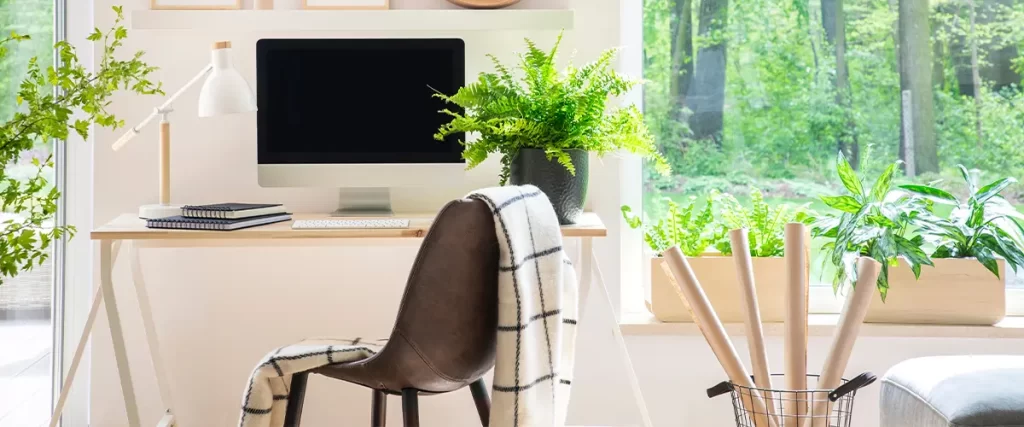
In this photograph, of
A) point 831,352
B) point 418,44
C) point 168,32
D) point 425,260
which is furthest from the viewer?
point 168,32

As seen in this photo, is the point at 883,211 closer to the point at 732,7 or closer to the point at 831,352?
the point at 831,352

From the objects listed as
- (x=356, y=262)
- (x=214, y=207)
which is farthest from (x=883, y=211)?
(x=214, y=207)

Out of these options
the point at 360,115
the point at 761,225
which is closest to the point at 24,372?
the point at 360,115

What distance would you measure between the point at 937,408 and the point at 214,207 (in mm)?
1590

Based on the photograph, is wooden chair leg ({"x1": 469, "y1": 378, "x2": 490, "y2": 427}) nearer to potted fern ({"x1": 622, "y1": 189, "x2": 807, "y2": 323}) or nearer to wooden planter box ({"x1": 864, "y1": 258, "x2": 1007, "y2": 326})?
potted fern ({"x1": 622, "y1": 189, "x2": 807, "y2": 323})

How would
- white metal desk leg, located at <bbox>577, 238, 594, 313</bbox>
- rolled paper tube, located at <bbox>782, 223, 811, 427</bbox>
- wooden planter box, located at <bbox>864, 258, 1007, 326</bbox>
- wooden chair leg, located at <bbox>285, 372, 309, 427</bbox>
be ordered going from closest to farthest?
1. wooden chair leg, located at <bbox>285, 372, 309, 427</bbox>
2. rolled paper tube, located at <bbox>782, 223, 811, 427</bbox>
3. white metal desk leg, located at <bbox>577, 238, 594, 313</bbox>
4. wooden planter box, located at <bbox>864, 258, 1007, 326</bbox>

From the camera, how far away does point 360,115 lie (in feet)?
7.72

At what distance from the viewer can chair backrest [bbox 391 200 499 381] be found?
58.9 inches

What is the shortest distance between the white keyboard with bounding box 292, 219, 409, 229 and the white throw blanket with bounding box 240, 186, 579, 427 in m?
0.39

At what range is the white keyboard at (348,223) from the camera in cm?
209

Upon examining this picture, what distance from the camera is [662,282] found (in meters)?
2.48

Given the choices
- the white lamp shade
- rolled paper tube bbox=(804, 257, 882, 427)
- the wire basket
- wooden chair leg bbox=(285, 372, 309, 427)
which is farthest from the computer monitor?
rolled paper tube bbox=(804, 257, 882, 427)

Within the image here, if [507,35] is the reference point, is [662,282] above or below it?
below

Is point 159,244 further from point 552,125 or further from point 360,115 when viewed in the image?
point 552,125
